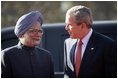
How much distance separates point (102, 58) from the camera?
438 cm

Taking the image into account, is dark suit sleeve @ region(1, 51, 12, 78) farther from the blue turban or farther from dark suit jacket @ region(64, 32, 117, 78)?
dark suit jacket @ region(64, 32, 117, 78)

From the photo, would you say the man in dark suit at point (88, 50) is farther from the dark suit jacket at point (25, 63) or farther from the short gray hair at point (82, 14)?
the dark suit jacket at point (25, 63)

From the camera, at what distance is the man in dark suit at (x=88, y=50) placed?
4.37 metres

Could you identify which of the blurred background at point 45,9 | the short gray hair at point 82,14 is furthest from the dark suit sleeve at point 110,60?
the blurred background at point 45,9

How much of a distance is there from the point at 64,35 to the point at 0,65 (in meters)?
1.45

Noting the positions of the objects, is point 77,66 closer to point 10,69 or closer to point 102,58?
point 102,58

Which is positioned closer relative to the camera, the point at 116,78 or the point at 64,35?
the point at 116,78

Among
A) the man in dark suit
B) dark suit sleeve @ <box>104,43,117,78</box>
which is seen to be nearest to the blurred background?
the man in dark suit

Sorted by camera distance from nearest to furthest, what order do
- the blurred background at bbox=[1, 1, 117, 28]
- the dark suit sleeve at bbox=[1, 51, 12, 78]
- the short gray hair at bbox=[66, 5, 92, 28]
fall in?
the dark suit sleeve at bbox=[1, 51, 12, 78] < the short gray hair at bbox=[66, 5, 92, 28] < the blurred background at bbox=[1, 1, 117, 28]

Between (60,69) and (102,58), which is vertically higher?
(102,58)

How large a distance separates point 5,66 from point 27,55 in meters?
0.30

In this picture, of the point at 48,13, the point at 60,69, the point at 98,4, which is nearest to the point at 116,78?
the point at 60,69

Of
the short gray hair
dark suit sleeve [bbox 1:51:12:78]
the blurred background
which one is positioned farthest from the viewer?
the blurred background

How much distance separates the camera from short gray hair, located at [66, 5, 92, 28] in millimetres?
4363
